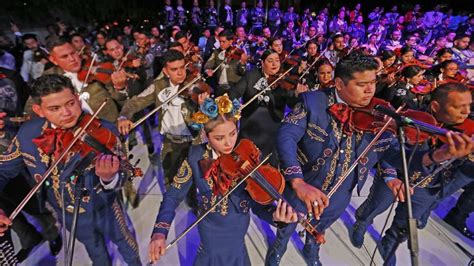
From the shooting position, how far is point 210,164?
210cm

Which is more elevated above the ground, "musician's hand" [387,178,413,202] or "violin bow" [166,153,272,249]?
"violin bow" [166,153,272,249]

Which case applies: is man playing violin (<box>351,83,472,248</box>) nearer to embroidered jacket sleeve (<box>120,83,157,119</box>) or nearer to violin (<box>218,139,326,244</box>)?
violin (<box>218,139,326,244</box>)

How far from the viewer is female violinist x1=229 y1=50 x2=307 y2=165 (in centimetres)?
413

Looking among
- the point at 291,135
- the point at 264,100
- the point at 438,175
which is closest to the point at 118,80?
the point at 264,100

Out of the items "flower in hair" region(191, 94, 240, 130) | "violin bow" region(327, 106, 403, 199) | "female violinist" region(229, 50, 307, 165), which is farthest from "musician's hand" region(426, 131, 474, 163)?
"female violinist" region(229, 50, 307, 165)

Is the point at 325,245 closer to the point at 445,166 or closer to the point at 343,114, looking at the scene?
the point at 445,166

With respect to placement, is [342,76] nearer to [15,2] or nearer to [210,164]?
[210,164]

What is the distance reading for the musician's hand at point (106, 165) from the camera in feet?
6.57

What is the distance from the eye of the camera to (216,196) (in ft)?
6.92

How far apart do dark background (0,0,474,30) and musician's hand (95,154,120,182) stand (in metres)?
12.2

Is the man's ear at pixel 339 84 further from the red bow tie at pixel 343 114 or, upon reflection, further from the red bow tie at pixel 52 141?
the red bow tie at pixel 52 141

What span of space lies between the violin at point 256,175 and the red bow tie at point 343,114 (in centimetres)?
64

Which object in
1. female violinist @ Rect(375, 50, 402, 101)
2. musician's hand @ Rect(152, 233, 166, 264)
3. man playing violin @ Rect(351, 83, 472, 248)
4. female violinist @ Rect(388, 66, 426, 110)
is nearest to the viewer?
musician's hand @ Rect(152, 233, 166, 264)

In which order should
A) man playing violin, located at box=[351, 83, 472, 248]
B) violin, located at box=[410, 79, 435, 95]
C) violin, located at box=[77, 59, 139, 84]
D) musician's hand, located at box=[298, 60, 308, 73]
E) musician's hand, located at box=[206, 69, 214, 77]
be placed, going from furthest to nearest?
musician's hand, located at box=[298, 60, 308, 73]
musician's hand, located at box=[206, 69, 214, 77]
violin, located at box=[410, 79, 435, 95]
violin, located at box=[77, 59, 139, 84]
man playing violin, located at box=[351, 83, 472, 248]
